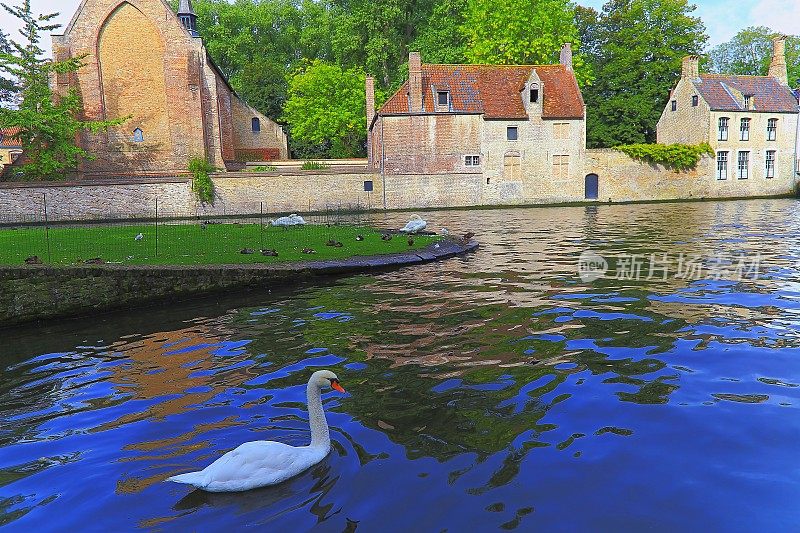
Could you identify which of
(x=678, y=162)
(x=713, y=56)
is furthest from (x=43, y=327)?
(x=713, y=56)

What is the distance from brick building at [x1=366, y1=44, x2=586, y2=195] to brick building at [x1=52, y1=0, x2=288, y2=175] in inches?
548

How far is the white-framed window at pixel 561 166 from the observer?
47.0m

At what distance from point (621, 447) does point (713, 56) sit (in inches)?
3466

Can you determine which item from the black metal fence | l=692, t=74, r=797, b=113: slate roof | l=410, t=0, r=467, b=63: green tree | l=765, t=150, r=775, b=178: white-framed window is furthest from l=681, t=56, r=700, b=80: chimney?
the black metal fence

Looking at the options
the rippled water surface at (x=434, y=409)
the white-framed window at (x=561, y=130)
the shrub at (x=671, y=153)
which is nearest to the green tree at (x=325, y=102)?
the white-framed window at (x=561, y=130)

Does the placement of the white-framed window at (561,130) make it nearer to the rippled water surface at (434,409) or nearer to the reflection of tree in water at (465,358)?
the rippled water surface at (434,409)

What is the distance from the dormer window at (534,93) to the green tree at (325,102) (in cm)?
1704

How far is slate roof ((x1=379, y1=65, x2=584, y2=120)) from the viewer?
148 ft

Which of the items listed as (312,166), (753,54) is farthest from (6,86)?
(753,54)

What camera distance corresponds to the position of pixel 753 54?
232 feet

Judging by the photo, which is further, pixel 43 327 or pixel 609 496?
pixel 43 327

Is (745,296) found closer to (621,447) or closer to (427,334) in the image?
(427,334)

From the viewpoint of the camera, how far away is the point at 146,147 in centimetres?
4522

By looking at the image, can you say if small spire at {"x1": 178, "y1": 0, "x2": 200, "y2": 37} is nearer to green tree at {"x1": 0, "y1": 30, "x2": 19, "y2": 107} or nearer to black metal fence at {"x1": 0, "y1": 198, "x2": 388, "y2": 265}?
green tree at {"x1": 0, "y1": 30, "x2": 19, "y2": 107}
